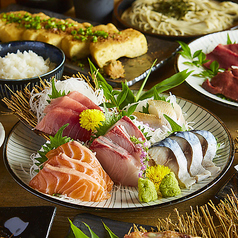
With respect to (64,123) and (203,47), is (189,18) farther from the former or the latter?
(64,123)

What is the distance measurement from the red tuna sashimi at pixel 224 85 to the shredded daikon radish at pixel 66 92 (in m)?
0.92

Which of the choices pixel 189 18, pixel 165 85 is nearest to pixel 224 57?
pixel 165 85

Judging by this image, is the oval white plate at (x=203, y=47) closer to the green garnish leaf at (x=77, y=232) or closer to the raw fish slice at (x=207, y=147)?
the raw fish slice at (x=207, y=147)

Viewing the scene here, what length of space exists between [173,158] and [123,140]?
30 centimetres

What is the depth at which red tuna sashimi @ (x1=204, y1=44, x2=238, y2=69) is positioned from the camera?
2877 mm

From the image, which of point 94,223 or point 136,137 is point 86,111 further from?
point 94,223

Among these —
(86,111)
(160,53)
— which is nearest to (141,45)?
(160,53)

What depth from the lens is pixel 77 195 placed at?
5.15 feet

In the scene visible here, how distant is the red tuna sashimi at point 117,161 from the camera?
1.67 metres

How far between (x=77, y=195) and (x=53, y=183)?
0.14 metres

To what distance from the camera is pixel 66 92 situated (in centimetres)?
218

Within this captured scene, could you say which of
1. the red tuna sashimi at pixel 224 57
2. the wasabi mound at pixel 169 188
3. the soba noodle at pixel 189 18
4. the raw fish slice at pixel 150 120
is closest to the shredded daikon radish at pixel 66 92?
the raw fish slice at pixel 150 120

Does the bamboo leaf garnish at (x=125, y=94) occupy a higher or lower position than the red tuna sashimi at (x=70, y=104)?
lower

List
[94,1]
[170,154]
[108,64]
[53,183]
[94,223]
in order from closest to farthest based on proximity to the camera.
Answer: [94,223]
[53,183]
[170,154]
[108,64]
[94,1]
